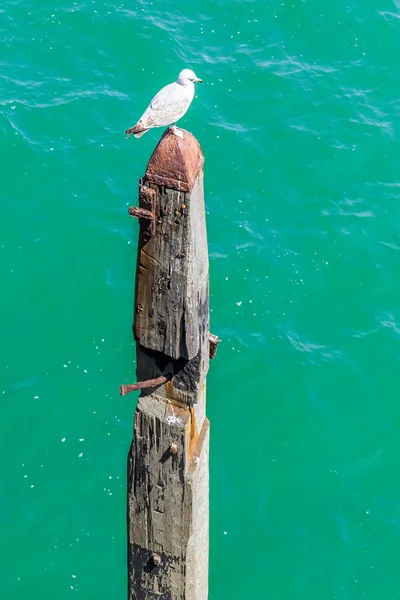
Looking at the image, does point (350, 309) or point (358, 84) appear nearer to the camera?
point (350, 309)

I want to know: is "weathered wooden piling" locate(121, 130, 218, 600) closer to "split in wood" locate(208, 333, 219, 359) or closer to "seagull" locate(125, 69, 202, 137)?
"split in wood" locate(208, 333, 219, 359)

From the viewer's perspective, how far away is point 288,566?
32.2ft

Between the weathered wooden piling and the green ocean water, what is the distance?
5871 millimetres

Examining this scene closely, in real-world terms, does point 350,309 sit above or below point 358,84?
below

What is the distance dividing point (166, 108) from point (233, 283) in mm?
7683

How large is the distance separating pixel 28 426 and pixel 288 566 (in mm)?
3594

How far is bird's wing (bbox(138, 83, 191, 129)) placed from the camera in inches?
196

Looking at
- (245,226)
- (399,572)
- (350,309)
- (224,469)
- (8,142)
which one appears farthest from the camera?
(8,142)

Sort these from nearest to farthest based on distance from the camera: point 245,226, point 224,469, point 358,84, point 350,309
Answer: point 224,469 → point 350,309 → point 245,226 → point 358,84

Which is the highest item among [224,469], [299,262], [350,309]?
[299,262]

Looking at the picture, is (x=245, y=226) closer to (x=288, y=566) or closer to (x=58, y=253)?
(x=58, y=253)

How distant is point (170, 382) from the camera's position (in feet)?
12.4

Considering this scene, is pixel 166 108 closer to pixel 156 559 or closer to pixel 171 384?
pixel 171 384

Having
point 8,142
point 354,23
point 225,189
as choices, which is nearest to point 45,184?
point 8,142
